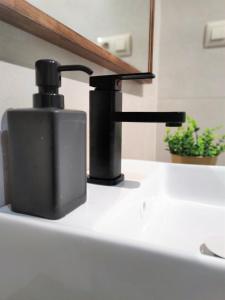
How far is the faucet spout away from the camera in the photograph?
376mm

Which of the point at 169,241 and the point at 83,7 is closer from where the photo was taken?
the point at 169,241

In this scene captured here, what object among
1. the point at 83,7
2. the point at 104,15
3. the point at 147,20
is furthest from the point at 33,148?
the point at 147,20

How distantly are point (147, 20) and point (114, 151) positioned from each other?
0.67m

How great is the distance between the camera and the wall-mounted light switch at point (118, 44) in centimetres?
64

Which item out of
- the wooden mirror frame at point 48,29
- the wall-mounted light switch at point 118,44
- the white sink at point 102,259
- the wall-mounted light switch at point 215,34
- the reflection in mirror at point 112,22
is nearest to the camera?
the white sink at point 102,259

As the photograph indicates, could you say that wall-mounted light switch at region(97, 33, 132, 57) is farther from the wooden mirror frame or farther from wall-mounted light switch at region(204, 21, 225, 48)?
wall-mounted light switch at region(204, 21, 225, 48)

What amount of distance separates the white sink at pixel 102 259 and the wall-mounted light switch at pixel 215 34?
838 millimetres

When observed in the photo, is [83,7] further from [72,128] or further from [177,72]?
[177,72]

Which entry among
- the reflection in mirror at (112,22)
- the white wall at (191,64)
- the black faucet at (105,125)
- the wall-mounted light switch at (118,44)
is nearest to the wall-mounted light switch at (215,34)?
the white wall at (191,64)

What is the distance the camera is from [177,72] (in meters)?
1.06

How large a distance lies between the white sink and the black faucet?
3 cm

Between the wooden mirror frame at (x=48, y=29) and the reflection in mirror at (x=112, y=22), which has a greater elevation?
the reflection in mirror at (x=112, y=22)

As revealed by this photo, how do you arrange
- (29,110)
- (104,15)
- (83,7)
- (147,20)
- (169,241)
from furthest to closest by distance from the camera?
(147,20), (104,15), (83,7), (169,241), (29,110)

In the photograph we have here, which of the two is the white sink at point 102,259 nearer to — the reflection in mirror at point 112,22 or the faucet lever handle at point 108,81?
the faucet lever handle at point 108,81
